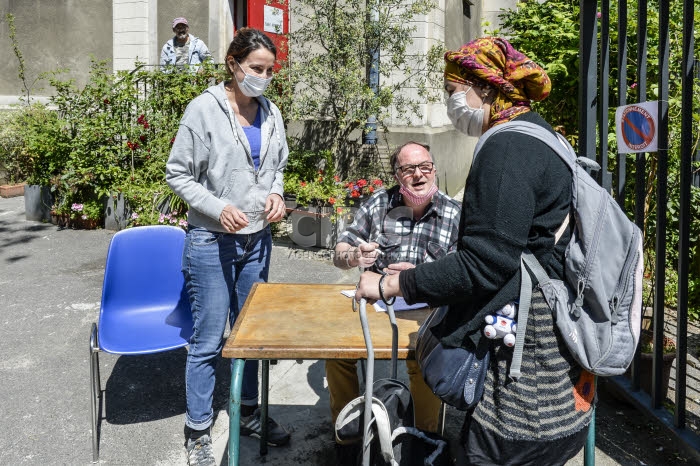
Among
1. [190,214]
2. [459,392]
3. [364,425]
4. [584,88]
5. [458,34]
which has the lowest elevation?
[364,425]

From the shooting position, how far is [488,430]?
5.87 ft

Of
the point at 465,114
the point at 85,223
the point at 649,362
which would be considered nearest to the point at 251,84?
the point at 465,114

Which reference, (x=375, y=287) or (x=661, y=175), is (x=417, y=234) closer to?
(x=661, y=175)

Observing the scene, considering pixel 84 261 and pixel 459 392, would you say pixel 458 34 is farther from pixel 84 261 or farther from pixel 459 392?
pixel 459 392

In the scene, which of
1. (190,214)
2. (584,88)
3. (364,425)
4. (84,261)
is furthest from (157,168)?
(364,425)

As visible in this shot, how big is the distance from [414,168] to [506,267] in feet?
4.75

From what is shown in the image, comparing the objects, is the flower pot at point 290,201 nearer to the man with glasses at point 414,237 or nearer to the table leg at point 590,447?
the man with glasses at point 414,237

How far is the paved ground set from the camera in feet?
10.3

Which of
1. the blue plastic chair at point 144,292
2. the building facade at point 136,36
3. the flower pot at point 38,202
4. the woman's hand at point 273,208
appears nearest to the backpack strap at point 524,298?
the woman's hand at point 273,208

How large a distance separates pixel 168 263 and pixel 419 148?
165 centimetres

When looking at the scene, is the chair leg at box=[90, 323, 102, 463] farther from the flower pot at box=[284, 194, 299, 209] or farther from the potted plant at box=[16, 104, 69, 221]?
the potted plant at box=[16, 104, 69, 221]

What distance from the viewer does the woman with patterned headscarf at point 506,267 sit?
5.43 feet

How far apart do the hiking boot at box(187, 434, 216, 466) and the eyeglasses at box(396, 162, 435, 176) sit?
1.51 m

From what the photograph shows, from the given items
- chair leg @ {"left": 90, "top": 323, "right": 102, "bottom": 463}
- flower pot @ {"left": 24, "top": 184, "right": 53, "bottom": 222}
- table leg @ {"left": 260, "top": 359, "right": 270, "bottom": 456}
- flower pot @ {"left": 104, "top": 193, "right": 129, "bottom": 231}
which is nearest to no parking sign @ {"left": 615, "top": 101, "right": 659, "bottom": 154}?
table leg @ {"left": 260, "top": 359, "right": 270, "bottom": 456}
